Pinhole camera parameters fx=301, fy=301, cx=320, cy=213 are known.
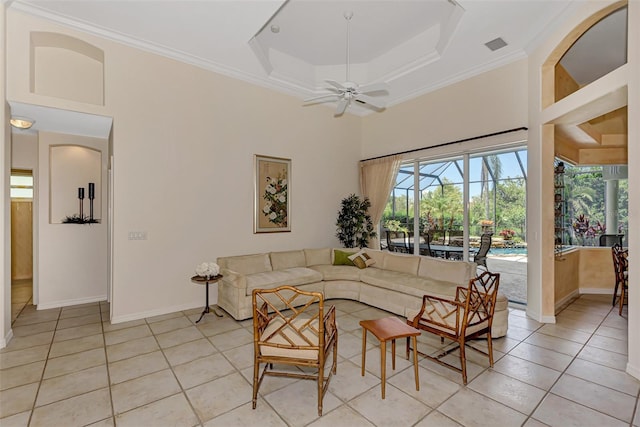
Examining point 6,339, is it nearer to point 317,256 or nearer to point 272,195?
point 272,195

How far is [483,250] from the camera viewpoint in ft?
17.0

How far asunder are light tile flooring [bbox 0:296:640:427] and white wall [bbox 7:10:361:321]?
36.5 inches

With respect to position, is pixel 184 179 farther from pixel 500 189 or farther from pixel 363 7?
pixel 500 189

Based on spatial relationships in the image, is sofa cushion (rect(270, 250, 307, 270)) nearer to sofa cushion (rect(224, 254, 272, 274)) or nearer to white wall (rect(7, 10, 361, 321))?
sofa cushion (rect(224, 254, 272, 274))

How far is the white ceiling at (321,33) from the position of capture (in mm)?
3643

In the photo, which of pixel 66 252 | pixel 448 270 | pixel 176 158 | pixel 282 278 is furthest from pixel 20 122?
pixel 448 270

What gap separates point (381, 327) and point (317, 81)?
4840mm

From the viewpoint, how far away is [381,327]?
2.59 m

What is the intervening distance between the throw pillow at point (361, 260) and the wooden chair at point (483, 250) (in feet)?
5.85

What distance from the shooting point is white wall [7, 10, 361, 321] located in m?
4.08

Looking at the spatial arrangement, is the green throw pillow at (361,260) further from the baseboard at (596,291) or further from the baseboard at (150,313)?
the baseboard at (596,291)

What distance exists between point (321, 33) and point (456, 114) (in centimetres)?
264

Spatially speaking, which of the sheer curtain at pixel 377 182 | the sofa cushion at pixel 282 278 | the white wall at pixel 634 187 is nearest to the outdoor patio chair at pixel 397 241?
the sheer curtain at pixel 377 182

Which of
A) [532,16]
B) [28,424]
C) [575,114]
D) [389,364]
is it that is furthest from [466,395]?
[532,16]
